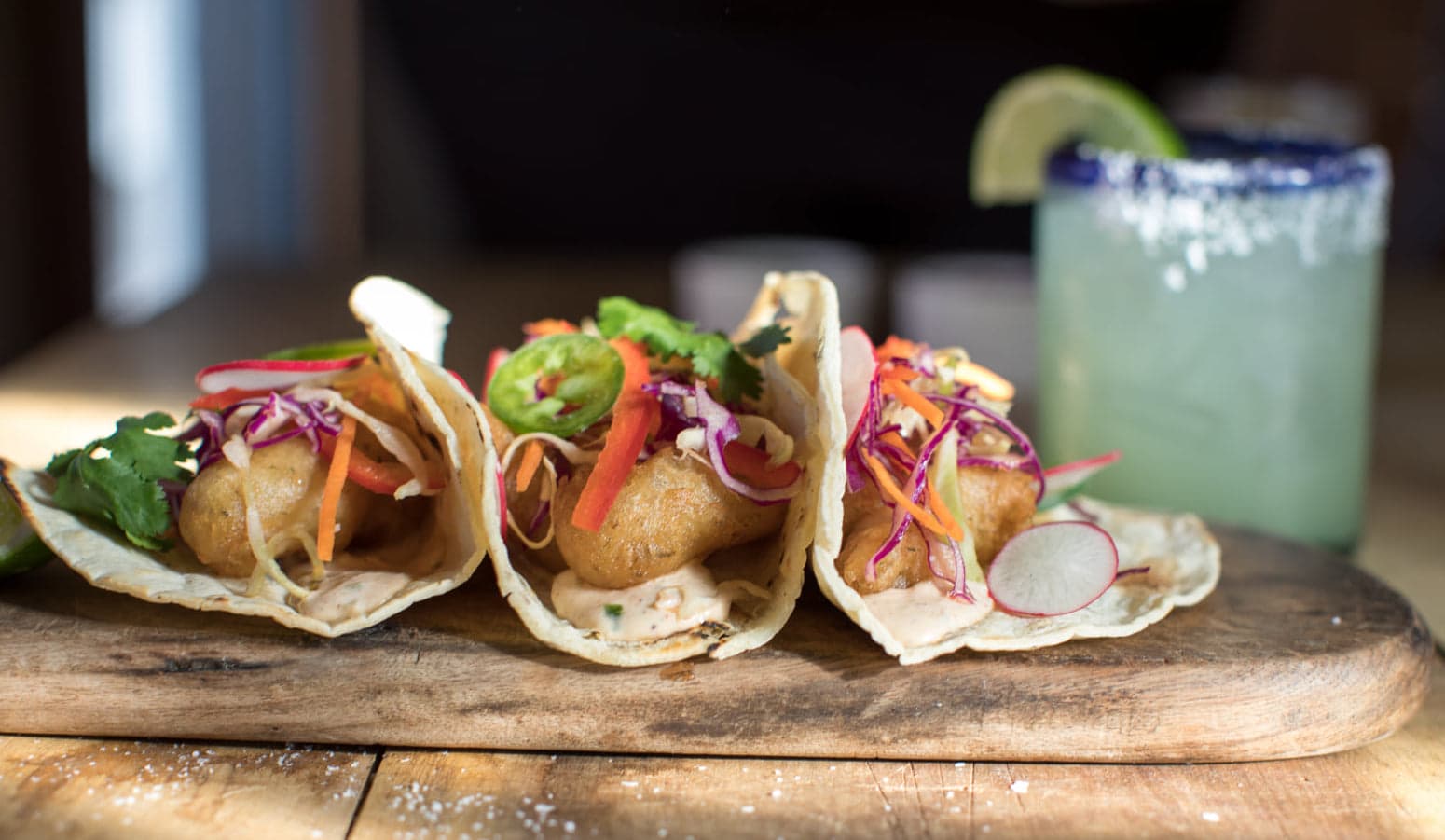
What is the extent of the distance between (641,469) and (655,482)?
3 centimetres

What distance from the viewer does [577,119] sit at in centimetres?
825

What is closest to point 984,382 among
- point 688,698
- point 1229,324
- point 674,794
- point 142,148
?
point 1229,324

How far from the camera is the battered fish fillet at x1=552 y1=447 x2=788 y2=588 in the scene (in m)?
1.62

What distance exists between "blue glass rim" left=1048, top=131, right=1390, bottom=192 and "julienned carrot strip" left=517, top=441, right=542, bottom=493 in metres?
1.13

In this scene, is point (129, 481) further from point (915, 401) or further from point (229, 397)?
point (915, 401)

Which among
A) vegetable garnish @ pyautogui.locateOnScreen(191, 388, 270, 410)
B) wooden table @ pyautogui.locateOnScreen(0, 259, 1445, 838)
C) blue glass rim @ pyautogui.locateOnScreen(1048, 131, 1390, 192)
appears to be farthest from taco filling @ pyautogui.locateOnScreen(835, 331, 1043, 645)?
vegetable garnish @ pyautogui.locateOnScreen(191, 388, 270, 410)

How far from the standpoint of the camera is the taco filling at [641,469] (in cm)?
162

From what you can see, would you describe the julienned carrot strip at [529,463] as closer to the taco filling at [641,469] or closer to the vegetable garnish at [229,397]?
the taco filling at [641,469]

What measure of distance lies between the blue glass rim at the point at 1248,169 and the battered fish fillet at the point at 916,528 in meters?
0.66

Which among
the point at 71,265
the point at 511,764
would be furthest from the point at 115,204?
the point at 511,764

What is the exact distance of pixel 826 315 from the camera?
1.65m

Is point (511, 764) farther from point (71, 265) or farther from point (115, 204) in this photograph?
point (115, 204)

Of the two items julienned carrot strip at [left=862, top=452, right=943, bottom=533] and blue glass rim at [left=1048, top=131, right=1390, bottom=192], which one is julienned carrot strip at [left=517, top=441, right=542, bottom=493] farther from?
blue glass rim at [left=1048, top=131, right=1390, bottom=192]

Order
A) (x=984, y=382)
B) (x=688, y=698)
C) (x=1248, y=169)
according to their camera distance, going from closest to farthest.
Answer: (x=688, y=698) < (x=984, y=382) < (x=1248, y=169)
